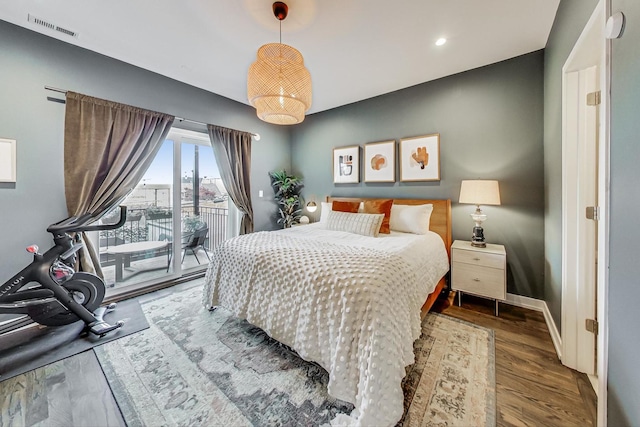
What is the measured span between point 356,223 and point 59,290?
2.84 meters

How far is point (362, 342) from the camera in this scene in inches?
50.0

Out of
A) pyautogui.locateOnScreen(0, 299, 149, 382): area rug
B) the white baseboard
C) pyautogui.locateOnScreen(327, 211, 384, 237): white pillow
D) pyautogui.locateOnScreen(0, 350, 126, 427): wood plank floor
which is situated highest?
pyautogui.locateOnScreen(327, 211, 384, 237): white pillow

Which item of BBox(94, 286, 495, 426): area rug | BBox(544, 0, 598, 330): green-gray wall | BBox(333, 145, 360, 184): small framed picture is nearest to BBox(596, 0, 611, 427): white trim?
BBox(94, 286, 495, 426): area rug

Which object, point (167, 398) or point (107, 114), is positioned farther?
point (107, 114)

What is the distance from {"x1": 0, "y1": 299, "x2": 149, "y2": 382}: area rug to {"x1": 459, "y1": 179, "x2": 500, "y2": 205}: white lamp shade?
350 cm

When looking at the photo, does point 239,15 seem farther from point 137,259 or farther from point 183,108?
point 137,259

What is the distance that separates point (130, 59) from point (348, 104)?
2.95 metres

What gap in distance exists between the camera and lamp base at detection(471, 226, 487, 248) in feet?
8.50

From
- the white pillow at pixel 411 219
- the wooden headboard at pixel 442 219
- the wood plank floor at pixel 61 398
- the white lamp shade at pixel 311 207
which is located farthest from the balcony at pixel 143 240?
the wooden headboard at pixel 442 219

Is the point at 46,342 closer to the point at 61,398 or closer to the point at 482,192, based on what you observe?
the point at 61,398

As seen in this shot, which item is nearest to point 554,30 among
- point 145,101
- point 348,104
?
point 348,104

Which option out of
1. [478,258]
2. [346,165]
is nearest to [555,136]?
[478,258]

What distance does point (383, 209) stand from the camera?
3057 millimetres

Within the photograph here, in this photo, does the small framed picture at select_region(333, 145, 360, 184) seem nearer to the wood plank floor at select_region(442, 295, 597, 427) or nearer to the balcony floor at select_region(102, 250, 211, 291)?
the wood plank floor at select_region(442, 295, 597, 427)
